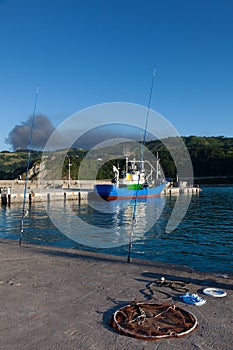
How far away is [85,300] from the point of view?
4.71 metres

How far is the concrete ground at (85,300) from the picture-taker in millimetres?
3434

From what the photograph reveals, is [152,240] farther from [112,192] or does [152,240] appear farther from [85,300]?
[112,192]

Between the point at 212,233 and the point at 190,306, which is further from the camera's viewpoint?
the point at 212,233

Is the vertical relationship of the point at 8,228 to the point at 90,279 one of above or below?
below

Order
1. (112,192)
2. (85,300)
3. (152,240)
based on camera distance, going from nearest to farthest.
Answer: (85,300) < (152,240) < (112,192)

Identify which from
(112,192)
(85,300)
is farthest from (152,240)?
(112,192)

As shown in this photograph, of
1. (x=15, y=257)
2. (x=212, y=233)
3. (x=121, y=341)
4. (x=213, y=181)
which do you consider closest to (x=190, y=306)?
(x=121, y=341)

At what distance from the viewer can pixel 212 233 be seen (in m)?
17.5

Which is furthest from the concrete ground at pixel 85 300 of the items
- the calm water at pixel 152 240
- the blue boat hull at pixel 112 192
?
the blue boat hull at pixel 112 192

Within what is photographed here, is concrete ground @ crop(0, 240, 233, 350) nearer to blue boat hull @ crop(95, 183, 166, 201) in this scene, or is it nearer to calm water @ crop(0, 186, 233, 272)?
calm water @ crop(0, 186, 233, 272)

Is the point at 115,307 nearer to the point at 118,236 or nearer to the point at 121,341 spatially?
the point at 121,341

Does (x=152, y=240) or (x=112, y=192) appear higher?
(x=112, y=192)

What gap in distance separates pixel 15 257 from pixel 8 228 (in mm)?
12462

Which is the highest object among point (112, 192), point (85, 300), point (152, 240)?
point (85, 300)
